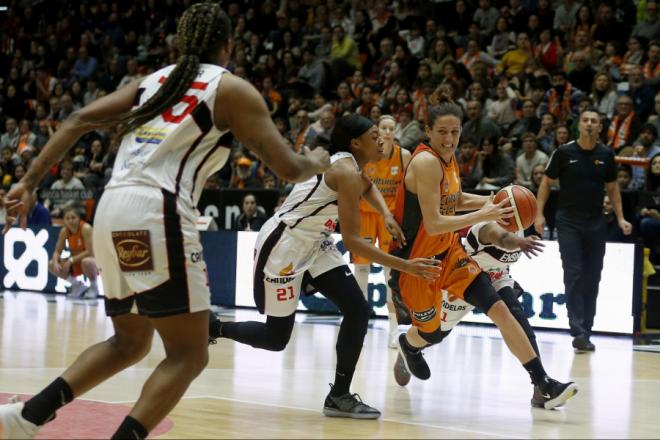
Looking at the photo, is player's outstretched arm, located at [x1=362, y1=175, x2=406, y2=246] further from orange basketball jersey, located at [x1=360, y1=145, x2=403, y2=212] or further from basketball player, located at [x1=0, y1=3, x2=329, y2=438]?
orange basketball jersey, located at [x1=360, y1=145, x2=403, y2=212]

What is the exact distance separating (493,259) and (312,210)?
59.6 inches

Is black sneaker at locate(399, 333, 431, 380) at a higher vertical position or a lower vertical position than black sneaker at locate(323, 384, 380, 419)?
higher

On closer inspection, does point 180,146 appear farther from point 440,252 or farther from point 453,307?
point 453,307

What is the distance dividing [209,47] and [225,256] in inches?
346

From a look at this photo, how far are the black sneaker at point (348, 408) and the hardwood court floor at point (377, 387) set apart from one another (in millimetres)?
77

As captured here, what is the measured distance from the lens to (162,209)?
3.92 metres

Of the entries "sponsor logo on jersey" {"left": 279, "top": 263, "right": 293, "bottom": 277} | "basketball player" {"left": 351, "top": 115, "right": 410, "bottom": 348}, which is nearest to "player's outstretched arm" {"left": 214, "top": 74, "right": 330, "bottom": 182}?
"sponsor logo on jersey" {"left": 279, "top": 263, "right": 293, "bottom": 277}

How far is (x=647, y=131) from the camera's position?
12.0 metres

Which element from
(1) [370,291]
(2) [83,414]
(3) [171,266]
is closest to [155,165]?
(3) [171,266]

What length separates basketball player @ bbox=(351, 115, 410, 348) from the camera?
908cm

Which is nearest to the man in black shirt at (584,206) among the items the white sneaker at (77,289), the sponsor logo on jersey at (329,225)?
the sponsor logo on jersey at (329,225)

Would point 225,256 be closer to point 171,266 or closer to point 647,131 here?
point 647,131

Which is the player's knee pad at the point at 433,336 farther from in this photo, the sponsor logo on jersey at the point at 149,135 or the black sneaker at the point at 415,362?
the sponsor logo on jersey at the point at 149,135

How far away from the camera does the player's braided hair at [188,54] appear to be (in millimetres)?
4012
